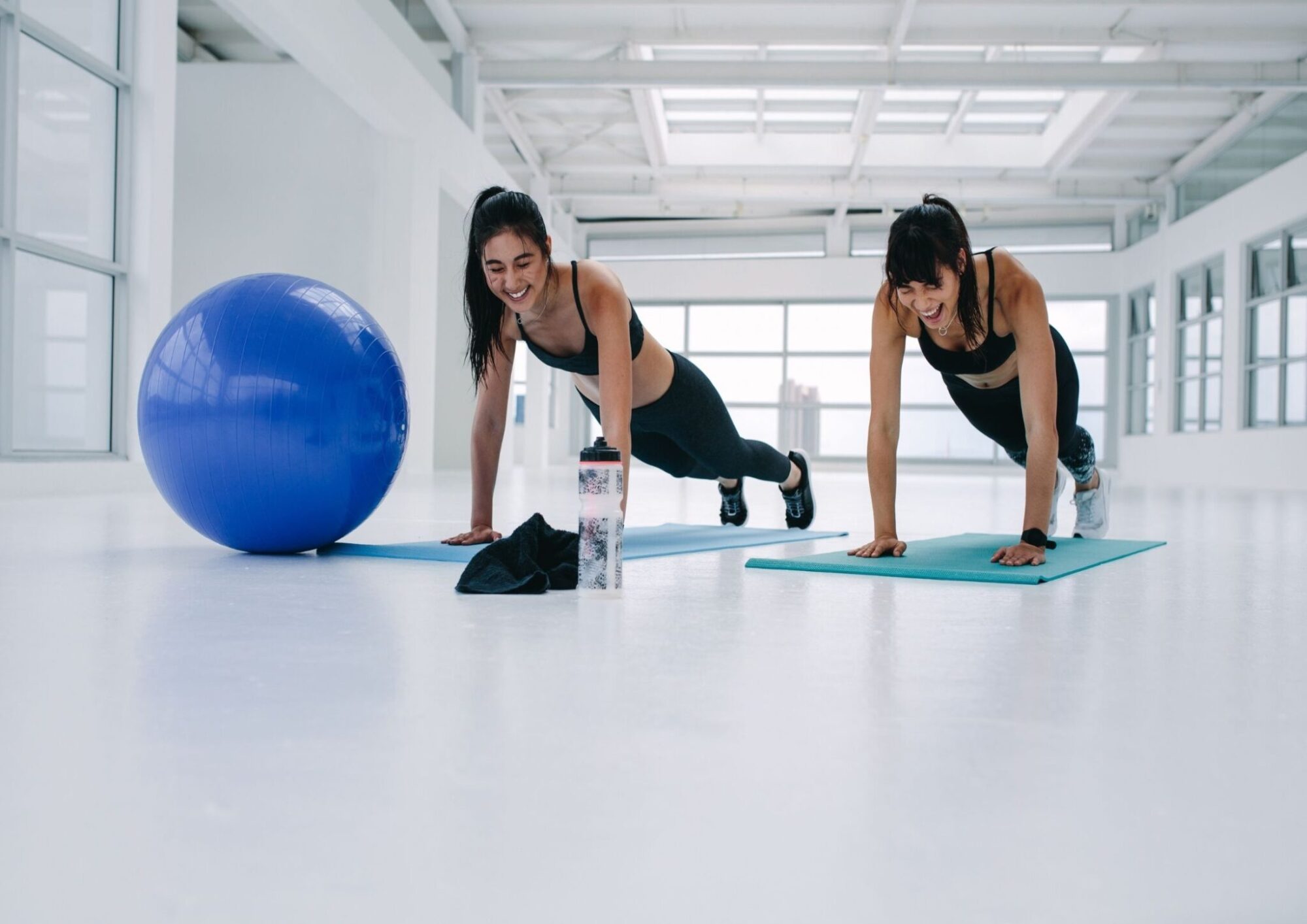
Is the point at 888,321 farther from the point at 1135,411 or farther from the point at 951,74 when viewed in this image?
the point at 1135,411

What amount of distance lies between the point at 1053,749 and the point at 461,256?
10.3 meters

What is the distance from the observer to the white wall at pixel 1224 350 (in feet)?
37.6

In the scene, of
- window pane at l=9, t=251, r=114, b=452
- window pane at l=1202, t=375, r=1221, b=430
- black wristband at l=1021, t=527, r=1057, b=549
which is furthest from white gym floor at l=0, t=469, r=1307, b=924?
window pane at l=1202, t=375, r=1221, b=430

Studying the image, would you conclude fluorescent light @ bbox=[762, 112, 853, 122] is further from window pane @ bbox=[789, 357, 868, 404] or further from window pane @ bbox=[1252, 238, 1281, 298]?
window pane @ bbox=[789, 357, 868, 404]

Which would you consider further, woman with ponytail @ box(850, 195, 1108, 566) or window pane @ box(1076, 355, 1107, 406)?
window pane @ box(1076, 355, 1107, 406)

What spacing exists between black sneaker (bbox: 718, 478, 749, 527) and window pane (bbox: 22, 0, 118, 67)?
13.6ft

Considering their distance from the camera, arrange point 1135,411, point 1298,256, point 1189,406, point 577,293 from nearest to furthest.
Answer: point 577,293 < point 1298,256 < point 1189,406 < point 1135,411

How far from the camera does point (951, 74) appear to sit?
378 inches

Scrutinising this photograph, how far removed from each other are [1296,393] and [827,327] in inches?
281

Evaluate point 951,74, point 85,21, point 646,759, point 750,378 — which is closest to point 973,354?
point 646,759

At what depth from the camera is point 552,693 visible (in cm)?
118

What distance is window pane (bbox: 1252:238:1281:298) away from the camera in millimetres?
11961

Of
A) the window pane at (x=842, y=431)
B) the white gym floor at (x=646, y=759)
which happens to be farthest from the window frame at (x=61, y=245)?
the window pane at (x=842, y=431)

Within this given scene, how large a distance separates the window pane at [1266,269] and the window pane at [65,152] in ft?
36.8
